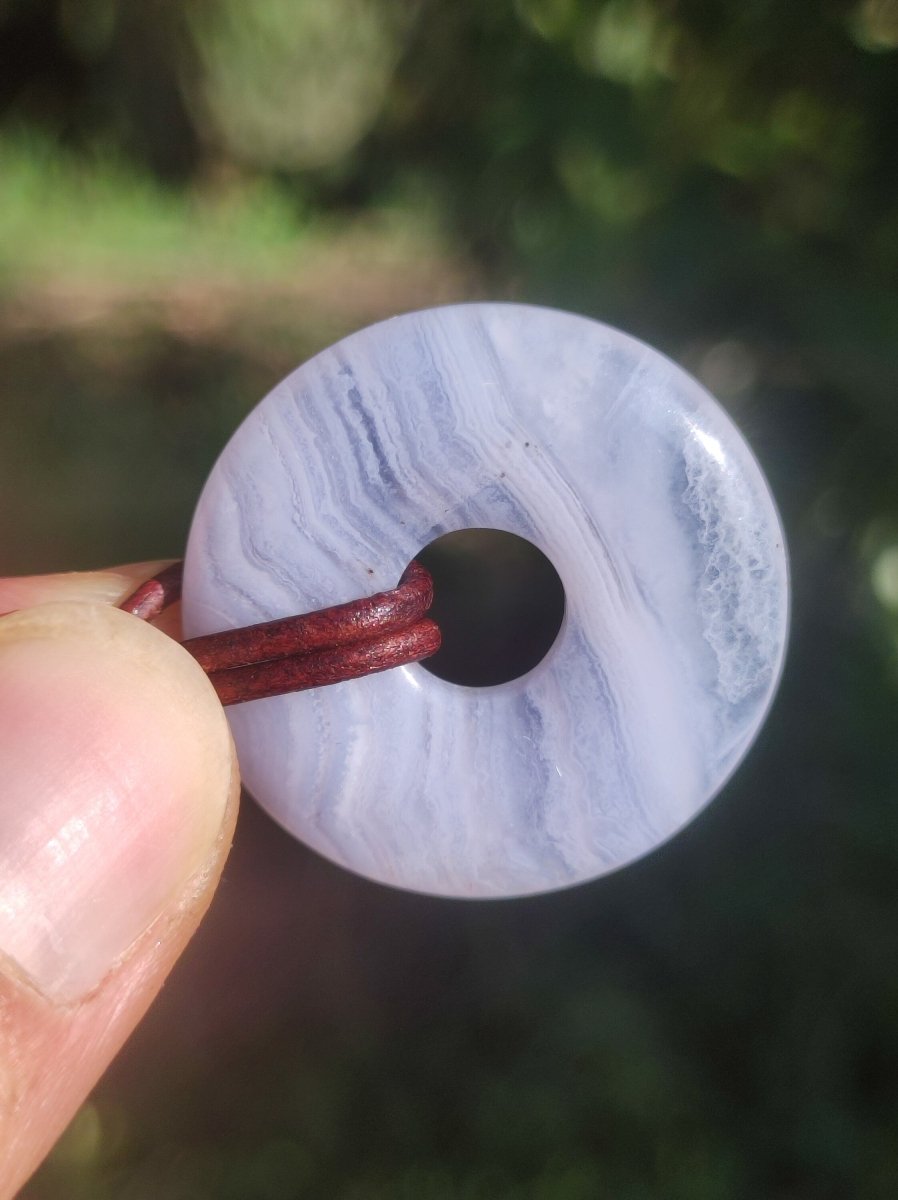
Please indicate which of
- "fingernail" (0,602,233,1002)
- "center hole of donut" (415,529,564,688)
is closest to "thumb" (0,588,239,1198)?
"fingernail" (0,602,233,1002)

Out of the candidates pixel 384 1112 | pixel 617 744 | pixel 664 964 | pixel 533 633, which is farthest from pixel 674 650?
pixel 384 1112

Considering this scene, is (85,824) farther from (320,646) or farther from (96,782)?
(320,646)

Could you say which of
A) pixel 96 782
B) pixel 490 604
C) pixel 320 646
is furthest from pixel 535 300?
pixel 96 782

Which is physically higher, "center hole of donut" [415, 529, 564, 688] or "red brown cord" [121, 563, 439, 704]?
"red brown cord" [121, 563, 439, 704]

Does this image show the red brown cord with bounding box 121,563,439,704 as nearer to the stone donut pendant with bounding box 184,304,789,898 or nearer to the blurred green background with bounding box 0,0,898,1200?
the stone donut pendant with bounding box 184,304,789,898

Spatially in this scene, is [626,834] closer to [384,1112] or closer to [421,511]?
[421,511]

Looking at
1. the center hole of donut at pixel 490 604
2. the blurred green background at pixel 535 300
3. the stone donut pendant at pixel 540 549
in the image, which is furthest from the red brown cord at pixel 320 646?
the blurred green background at pixel 535 300

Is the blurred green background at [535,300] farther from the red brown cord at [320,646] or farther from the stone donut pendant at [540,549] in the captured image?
the red brown cord at [320,646]
